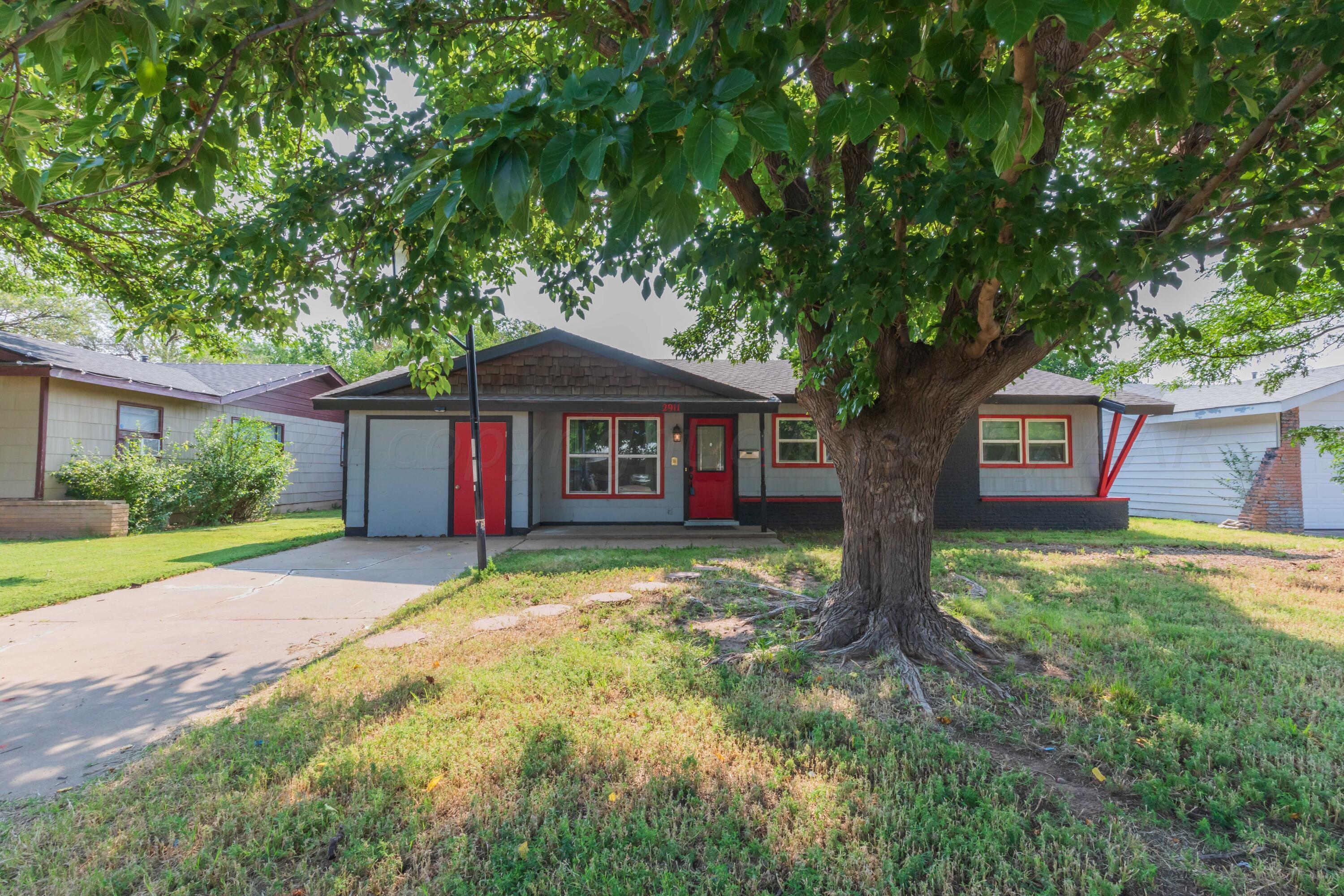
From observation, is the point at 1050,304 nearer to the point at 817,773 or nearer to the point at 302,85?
the point at 817,773

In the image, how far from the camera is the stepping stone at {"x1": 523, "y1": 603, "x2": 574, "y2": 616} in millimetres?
5383

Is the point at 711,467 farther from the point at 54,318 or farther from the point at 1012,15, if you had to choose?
the point at 54,318

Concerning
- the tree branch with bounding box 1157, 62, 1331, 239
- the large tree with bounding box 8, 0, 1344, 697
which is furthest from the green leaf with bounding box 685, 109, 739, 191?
the tree branch with bounding box 1157, 62, 1331, 239

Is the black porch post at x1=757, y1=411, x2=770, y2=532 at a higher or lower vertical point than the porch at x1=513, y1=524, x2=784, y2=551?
higher

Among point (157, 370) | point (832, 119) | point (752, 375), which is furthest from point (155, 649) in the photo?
point (157, 370)

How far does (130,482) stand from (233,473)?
180 cm

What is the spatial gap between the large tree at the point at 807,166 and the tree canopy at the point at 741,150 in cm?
2

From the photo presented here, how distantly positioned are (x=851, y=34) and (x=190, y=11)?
2.32 m

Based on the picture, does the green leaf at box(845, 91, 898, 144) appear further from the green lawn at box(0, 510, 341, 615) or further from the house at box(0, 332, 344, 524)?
the house at box(0, 332, 344, 524)

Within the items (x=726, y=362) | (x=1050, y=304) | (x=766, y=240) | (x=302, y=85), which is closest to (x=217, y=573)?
(x=302, y=85)

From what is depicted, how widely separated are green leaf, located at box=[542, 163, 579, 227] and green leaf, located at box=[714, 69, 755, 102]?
373mm

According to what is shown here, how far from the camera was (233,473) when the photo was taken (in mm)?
13234

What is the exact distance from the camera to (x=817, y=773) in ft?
8.87

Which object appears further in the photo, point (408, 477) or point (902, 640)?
point (408, 477)
